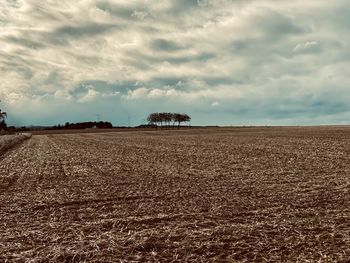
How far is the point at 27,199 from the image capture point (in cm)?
1488

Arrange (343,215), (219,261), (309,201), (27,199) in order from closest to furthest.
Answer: (219,261) → (343,215) → (309,201) → (27,199)

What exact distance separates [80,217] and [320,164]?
16652mm

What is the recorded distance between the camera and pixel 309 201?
42.7 ft

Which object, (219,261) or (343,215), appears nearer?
(219,261)

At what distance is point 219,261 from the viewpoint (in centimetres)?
764

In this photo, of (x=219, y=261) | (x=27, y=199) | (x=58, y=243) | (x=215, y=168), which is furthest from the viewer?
(x=215, y=168)

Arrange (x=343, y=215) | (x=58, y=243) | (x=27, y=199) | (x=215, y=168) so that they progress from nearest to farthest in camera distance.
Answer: (x=58, y=243) < (x=343, y=215) < (x=27, y=199) < (x=215, y=168)

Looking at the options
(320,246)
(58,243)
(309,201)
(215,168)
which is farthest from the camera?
(215,168)

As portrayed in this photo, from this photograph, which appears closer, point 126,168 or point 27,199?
point 27,199

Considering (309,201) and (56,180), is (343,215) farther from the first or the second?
(56,180)

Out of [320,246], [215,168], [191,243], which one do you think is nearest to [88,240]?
[191,243]

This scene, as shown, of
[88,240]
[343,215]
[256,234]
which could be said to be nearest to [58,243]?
[88,240]

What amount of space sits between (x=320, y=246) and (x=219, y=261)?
7.74ft

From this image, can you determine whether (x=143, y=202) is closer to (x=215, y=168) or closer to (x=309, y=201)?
(x=309, y=201)
